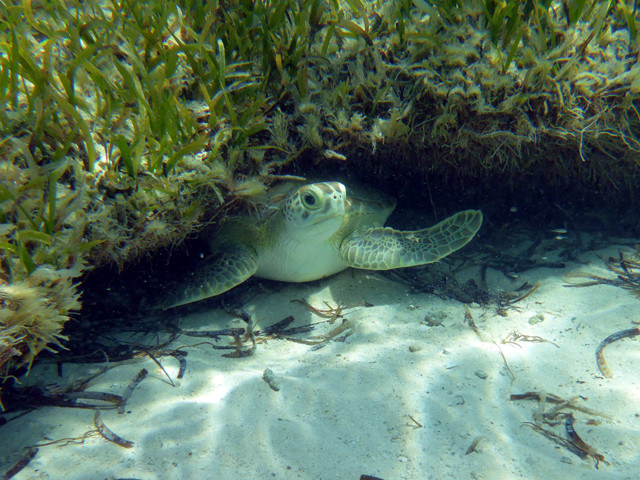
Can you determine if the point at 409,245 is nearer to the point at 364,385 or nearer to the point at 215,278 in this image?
the point at 364,385

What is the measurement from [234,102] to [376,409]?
81.9 inches

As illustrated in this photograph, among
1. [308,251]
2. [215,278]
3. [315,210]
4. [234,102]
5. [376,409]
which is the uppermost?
[234,102]

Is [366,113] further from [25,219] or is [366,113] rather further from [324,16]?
[25,219]

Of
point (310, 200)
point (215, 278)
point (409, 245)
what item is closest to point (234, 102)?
point (310, 200)

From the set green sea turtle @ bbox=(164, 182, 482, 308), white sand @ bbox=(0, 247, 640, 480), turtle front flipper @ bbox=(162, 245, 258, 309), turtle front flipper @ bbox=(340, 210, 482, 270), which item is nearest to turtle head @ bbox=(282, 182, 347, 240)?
green sea turtle @ bbox=(164, 182, 482, 308)

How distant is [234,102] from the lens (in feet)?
7.53

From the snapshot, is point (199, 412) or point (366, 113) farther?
point (366, 113)

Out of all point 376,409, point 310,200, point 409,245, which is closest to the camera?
point 376,409

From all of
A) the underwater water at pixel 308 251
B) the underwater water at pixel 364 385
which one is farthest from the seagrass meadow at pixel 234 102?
the underwater water at pixel 364 385

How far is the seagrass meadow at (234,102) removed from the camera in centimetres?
→ 168

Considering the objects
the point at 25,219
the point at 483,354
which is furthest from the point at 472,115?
the point at 25,219

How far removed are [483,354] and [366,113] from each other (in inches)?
73.9

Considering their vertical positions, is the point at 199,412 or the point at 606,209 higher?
the point at 606,209

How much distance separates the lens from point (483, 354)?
210 centimetres
